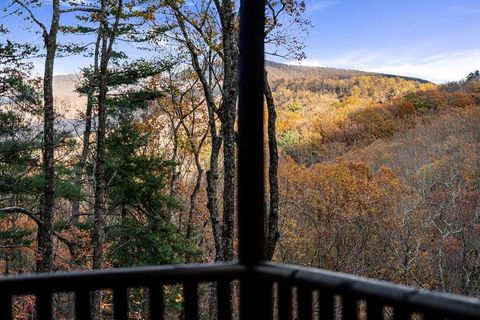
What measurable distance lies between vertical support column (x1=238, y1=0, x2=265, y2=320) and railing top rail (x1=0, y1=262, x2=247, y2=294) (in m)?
0.11

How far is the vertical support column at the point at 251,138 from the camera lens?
146 cm

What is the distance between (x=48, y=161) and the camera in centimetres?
836

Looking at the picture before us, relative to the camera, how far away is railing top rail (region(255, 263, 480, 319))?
91cm

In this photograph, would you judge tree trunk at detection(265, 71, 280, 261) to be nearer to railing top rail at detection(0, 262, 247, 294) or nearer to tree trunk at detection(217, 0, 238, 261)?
tree trunk at detection(217, 0, 238, 261)

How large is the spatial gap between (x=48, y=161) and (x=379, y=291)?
317 inches

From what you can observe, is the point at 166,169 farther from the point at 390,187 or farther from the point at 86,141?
the point at 390,187

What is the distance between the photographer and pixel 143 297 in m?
10.6

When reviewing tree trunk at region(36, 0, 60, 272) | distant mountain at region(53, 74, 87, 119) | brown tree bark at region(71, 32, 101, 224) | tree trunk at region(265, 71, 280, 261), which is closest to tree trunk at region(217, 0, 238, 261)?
tree trunk at region(265, 71, 280, 261)

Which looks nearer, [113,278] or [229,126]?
[113,278]

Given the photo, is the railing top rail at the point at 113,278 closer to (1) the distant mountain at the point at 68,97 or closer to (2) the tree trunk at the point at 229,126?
(2) the tree trunk at the point at 229,126

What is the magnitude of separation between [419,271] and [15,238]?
9.95 m

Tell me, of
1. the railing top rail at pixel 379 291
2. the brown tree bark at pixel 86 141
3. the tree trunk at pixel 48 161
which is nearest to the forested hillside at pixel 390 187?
the brown tree bark at pixel 86 141

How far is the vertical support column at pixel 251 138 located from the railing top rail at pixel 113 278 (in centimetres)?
11

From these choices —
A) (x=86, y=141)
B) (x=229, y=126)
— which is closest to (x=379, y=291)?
(x=229, y=126)
